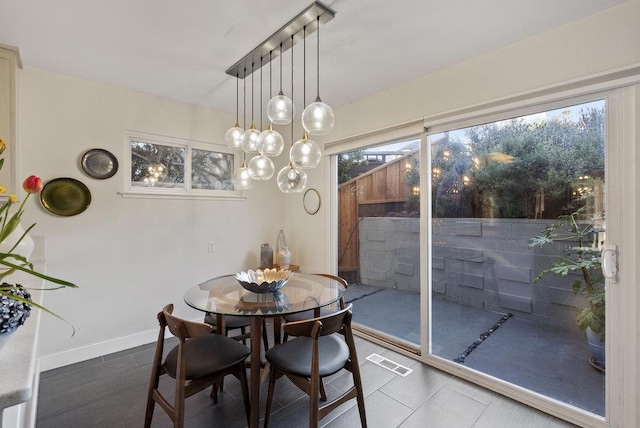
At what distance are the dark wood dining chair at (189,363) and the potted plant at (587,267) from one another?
2.15 m

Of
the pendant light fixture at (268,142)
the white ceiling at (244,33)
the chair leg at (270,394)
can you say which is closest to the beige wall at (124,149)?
the white ceiling at (244,33)

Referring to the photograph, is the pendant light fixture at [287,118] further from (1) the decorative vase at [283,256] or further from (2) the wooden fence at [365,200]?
(1) the decorative vase at [283,256]

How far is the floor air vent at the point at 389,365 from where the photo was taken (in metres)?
2.50

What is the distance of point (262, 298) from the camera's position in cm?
205

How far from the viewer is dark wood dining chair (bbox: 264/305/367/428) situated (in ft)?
5.20

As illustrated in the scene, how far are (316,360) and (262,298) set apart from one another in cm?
62

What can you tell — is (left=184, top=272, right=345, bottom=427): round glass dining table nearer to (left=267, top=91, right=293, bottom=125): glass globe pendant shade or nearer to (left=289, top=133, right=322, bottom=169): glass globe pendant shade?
(left=289, top=133, right=322, bottom=169): glass globe pendant shade

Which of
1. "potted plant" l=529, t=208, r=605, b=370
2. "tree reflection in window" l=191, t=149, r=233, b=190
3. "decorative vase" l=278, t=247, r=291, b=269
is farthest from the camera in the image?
"decorative vase" l=278, t=247, r=291, b=269

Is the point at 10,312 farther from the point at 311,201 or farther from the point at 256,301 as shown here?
A: the point at 311,201

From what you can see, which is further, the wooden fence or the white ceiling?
the wooden fence

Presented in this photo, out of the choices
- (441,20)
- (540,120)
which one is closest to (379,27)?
(441,20)

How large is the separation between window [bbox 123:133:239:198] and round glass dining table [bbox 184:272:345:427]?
4.27 feet

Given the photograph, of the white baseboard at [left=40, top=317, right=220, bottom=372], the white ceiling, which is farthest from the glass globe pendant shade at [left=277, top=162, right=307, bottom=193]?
the white baseboard at [left=40, top=317, right=220, bottom=372]

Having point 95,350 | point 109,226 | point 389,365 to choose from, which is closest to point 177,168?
point 109,226
